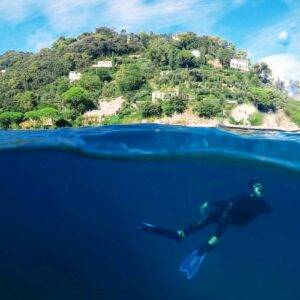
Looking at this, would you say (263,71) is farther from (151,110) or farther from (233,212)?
(233,212)

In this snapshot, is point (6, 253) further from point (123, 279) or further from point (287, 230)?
point (287, 230)

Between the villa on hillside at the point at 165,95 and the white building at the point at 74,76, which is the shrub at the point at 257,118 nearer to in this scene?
the villa on hillside at the point at 165,95

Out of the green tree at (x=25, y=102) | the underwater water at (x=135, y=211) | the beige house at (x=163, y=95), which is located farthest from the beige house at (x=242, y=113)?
the green tree at (x=25, y=102)

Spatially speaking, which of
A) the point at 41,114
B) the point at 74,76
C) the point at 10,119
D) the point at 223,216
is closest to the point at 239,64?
the point at 74,76

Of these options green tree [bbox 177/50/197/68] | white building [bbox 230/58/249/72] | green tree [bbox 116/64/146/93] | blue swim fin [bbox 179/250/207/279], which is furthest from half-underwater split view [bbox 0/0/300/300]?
white building [bbox 230/58/249/72]

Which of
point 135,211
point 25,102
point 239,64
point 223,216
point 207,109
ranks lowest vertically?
point 135,211

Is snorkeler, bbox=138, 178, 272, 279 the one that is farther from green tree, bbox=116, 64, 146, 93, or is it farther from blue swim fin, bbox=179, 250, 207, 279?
green tree, bbox=116, 64, 146, 93
